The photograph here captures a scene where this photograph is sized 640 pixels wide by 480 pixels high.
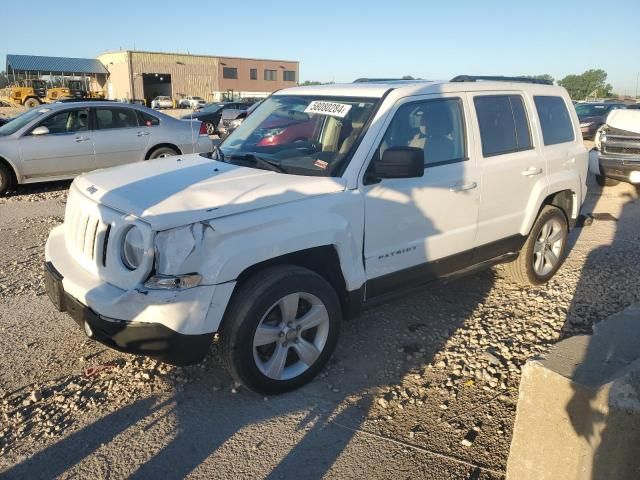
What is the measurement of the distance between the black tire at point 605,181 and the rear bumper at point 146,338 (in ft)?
34.0

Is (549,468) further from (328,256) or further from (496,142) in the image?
(496,142)

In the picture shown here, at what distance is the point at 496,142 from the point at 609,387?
2.81 meters

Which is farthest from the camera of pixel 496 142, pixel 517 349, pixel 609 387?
pixel 496 142

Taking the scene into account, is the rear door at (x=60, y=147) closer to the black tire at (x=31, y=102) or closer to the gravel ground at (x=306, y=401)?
the gravel ground at (x=306, y=401)

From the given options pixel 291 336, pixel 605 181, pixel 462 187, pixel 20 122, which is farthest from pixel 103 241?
pixel 605 181

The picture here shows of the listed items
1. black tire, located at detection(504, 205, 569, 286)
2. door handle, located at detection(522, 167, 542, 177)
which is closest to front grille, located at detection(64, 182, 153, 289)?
door handle, located at detection(522, 167, 542, 177)

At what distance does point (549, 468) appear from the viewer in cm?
226

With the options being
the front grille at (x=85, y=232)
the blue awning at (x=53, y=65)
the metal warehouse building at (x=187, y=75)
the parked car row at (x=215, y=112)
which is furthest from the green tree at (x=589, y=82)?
the front grille at (x=85, y=232)

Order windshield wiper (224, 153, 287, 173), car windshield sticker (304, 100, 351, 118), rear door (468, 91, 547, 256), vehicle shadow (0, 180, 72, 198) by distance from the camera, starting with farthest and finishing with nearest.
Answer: vehicle shadow (0, 180, 72, 198) < rear door (468, 91, 547, 256) < car windshield sticker (304, 100, 351, 118) < windshield wiper (224, 153, 287, 173)

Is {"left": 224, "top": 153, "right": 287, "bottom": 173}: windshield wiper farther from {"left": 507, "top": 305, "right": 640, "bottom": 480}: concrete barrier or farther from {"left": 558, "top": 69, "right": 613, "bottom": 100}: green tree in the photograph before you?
{"left": 558, "top": 69, "right": 613, "bottom": 100}: green tree

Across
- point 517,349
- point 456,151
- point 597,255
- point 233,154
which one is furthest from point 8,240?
point 597,255

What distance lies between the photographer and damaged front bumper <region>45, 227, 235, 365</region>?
9.34ft

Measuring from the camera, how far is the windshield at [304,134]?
3.69 meters

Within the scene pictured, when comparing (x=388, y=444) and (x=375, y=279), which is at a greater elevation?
(x=375, y=279)
